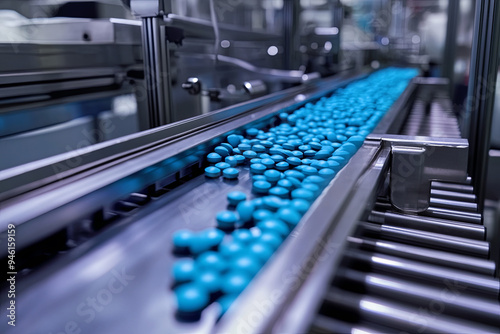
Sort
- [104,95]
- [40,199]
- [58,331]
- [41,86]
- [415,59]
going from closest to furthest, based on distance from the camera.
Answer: [58,331] < [40,199] < [41,86] < [104,95] < [415,59]

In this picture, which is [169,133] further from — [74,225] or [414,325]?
[414,325]

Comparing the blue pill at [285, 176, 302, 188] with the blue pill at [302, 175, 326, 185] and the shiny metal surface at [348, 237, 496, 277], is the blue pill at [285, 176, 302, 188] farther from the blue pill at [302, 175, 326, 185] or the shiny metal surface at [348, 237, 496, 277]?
the shiny metal surface at [348, 237, 496, 277]

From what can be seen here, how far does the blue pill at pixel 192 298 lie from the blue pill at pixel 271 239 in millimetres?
112

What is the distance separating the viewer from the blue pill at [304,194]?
0.68m

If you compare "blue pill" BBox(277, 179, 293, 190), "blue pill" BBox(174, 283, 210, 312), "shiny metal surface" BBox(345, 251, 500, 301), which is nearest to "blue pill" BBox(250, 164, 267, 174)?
"blue pill" BBox(277, 179, 293, 190)

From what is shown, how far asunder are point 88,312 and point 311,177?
467 millimetres

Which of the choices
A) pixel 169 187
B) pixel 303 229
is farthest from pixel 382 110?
pixel 303 229

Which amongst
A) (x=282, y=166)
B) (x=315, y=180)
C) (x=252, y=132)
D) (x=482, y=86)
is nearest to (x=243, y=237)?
(x=315, y=180)

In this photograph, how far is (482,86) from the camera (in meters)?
1.59

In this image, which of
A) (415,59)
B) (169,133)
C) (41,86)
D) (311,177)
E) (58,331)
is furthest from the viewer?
(415,59)

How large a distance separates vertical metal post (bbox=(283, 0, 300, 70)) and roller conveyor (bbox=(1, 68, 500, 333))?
251cm

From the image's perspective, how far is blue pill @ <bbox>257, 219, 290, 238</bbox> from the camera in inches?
22.4

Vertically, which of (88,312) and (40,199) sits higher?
(40,199)

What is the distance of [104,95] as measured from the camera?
1976 millimetres
